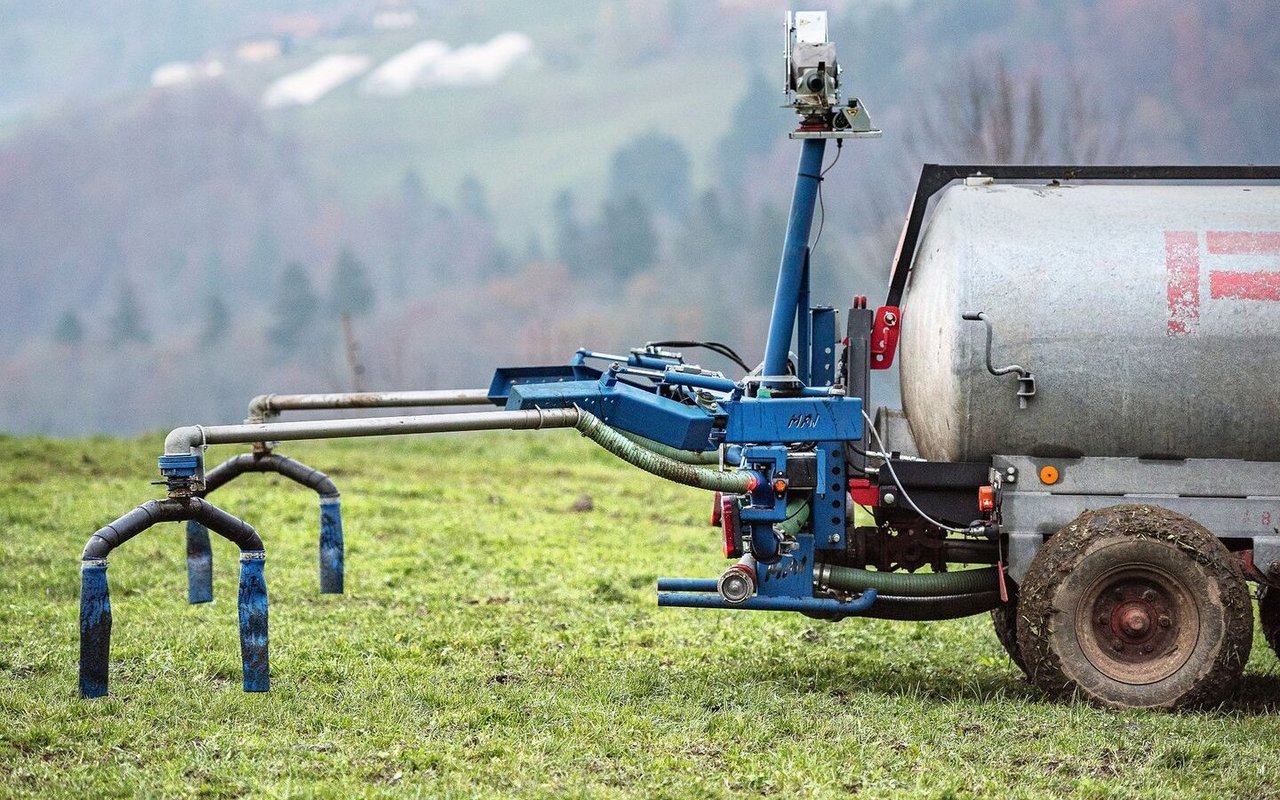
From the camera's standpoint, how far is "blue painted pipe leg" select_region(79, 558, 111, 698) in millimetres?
7820

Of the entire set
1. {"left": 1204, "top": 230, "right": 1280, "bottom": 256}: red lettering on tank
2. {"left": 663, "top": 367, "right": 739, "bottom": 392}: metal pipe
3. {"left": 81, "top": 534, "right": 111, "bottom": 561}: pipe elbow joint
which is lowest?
{"left": 81, "top": 534, "right": 111, "bottom": 561}: pipe elbow joint

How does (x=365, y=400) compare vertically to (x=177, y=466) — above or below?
above

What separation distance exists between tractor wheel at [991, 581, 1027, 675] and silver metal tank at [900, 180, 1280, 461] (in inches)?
36.5

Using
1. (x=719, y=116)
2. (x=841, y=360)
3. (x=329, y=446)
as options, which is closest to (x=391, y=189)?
(x=719, y=116)

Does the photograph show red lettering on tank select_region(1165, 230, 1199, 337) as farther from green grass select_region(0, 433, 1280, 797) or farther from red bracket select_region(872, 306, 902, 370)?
green grass select_region(0, 433, 1280, 797)

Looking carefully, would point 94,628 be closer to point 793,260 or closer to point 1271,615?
point 793,260

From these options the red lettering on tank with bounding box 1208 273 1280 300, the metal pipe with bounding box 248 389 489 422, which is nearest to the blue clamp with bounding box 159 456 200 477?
the metal pipe with bounding box 248 389 489 422

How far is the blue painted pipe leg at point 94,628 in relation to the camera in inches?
308

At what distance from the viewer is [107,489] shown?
1653cm

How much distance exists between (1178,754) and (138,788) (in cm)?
494

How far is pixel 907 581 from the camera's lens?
8.85 meters

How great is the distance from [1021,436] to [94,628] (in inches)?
205

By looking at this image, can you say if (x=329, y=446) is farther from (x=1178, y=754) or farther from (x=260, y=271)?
(x=260, y=271)

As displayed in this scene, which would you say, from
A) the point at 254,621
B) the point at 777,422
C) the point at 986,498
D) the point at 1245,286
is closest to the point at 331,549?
the point at 254,621
